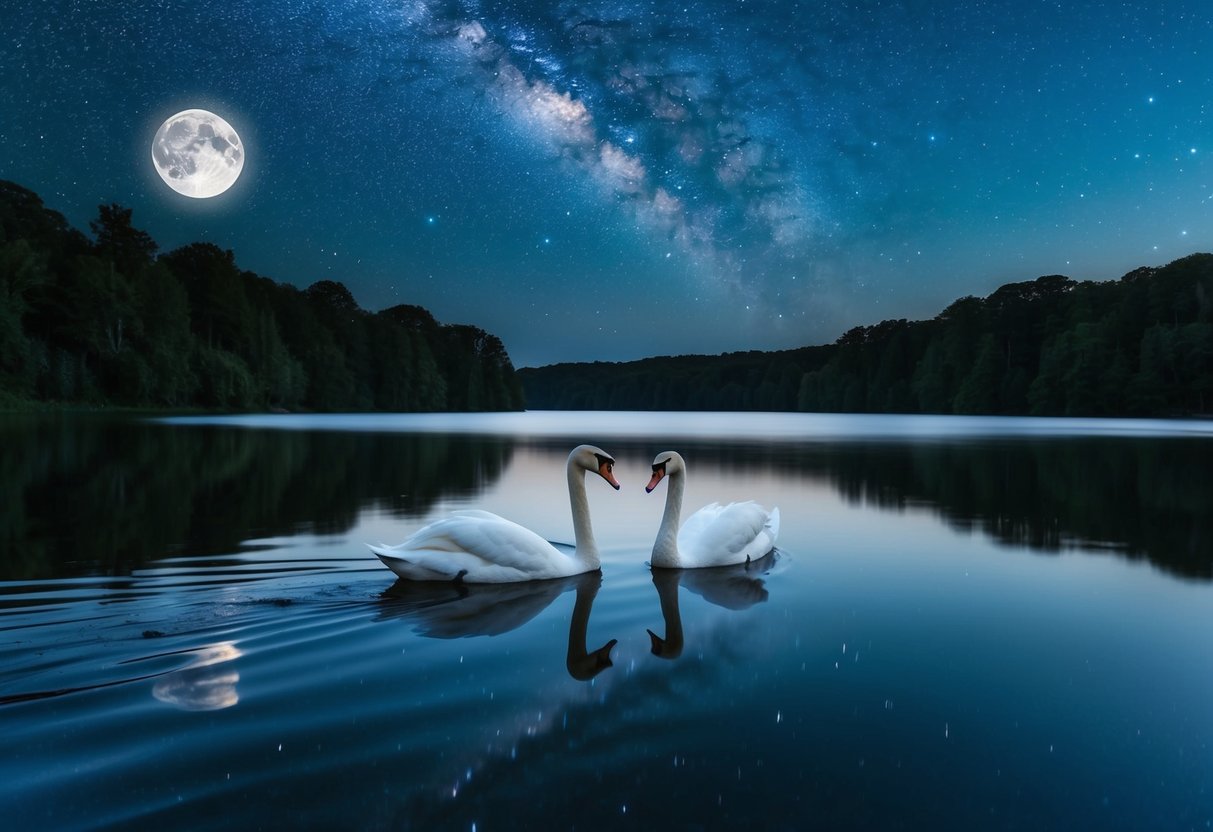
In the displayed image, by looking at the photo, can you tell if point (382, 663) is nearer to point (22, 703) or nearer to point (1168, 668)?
point (22, 703)

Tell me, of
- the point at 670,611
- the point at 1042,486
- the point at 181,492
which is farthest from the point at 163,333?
the point at 670,611

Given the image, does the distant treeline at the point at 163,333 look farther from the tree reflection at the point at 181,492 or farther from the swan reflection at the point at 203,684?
the swan reflection at the point at 203,684

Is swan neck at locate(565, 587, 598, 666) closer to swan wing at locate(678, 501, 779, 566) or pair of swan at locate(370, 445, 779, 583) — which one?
pair of swan at locate(370, 445, 779, 583)

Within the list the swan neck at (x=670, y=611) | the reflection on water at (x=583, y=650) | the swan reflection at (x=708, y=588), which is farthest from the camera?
the swan reflection at (x=708, y=588)

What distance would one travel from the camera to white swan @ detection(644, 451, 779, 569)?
8.45 meters

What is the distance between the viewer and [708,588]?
779cm

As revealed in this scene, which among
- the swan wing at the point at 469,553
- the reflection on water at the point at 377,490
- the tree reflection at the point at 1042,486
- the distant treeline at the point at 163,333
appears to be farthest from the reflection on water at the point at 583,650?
the distant treeline at the point at 163,333

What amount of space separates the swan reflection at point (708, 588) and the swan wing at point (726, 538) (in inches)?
4.9

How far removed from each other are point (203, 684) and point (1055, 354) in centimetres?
9885

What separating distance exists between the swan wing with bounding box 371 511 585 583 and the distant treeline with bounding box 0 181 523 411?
55.6m

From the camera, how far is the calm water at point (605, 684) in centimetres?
339

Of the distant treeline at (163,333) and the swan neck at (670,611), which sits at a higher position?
the distant treeline at (163,333)

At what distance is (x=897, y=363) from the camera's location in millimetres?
133750

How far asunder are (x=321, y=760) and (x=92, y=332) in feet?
222
